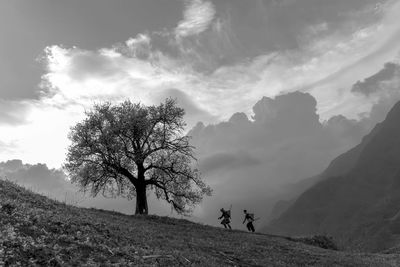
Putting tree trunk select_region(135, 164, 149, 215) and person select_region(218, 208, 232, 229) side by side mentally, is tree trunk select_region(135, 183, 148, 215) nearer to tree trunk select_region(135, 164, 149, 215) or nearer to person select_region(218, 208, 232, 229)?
tree trunk select_region(135, 164, 149, 215)

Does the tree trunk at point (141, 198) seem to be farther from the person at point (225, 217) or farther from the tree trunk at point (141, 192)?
the person at point (225, 217)

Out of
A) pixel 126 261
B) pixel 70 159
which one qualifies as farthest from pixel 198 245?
pixel 70 159

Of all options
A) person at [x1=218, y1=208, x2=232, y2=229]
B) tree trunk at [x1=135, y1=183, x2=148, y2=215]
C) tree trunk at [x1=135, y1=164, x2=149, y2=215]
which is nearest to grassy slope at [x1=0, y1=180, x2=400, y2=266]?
person at [x1=218, y1=208, x2=232, y2=229]

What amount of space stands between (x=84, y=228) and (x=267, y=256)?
14.1m

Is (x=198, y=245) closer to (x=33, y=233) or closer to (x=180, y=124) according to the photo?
(x=33, y=233)

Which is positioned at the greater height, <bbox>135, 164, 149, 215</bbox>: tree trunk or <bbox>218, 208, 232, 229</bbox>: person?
<bbox>135, 164, 149, 215</bbox>: tree trunk

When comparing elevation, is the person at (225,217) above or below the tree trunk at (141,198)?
below

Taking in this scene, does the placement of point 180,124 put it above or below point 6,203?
above

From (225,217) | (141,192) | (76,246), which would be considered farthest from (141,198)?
(76,246)

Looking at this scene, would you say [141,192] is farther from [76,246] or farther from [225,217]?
[76,246]

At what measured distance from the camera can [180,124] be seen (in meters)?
52.6

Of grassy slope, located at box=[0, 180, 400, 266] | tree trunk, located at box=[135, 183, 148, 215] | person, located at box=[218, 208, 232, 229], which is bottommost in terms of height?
grassy slope, located at box=[0, 180, 400, 266]

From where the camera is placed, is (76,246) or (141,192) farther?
(141,192)

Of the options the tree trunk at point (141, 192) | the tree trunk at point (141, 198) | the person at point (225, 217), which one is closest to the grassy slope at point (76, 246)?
the person at point (225, 217)
